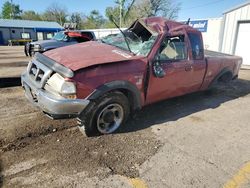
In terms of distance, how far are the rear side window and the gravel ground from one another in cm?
130

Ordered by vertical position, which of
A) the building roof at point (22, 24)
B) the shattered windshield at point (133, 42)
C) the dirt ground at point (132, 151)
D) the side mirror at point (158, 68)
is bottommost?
the dirt ground at point (132, 151)

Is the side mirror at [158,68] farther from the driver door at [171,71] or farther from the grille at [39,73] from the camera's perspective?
the grille at [39,73]

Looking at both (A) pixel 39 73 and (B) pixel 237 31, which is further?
(B) pixel 237 31

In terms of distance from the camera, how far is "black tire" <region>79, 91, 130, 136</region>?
356cm

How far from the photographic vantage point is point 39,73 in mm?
3809

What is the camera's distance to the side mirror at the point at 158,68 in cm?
420

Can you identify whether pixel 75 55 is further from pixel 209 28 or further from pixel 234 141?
pixel 209 28

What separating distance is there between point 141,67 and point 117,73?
0.51 meters

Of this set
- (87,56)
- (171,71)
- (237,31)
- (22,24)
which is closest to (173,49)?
(171,71)

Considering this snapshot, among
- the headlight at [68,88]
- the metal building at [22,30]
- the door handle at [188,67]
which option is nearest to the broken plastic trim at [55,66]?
the headlight at [68,88]

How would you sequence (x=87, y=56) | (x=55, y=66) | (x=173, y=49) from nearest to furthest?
(x=55, y=66)
(x=87, y=56)
(x=173, y=49)

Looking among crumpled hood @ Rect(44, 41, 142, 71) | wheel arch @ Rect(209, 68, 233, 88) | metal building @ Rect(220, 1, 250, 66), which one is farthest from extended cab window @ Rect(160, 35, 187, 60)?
metal building @ Rect(220, 1, 250, 66)

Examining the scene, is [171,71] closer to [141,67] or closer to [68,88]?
[141,67]

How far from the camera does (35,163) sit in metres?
3.12
